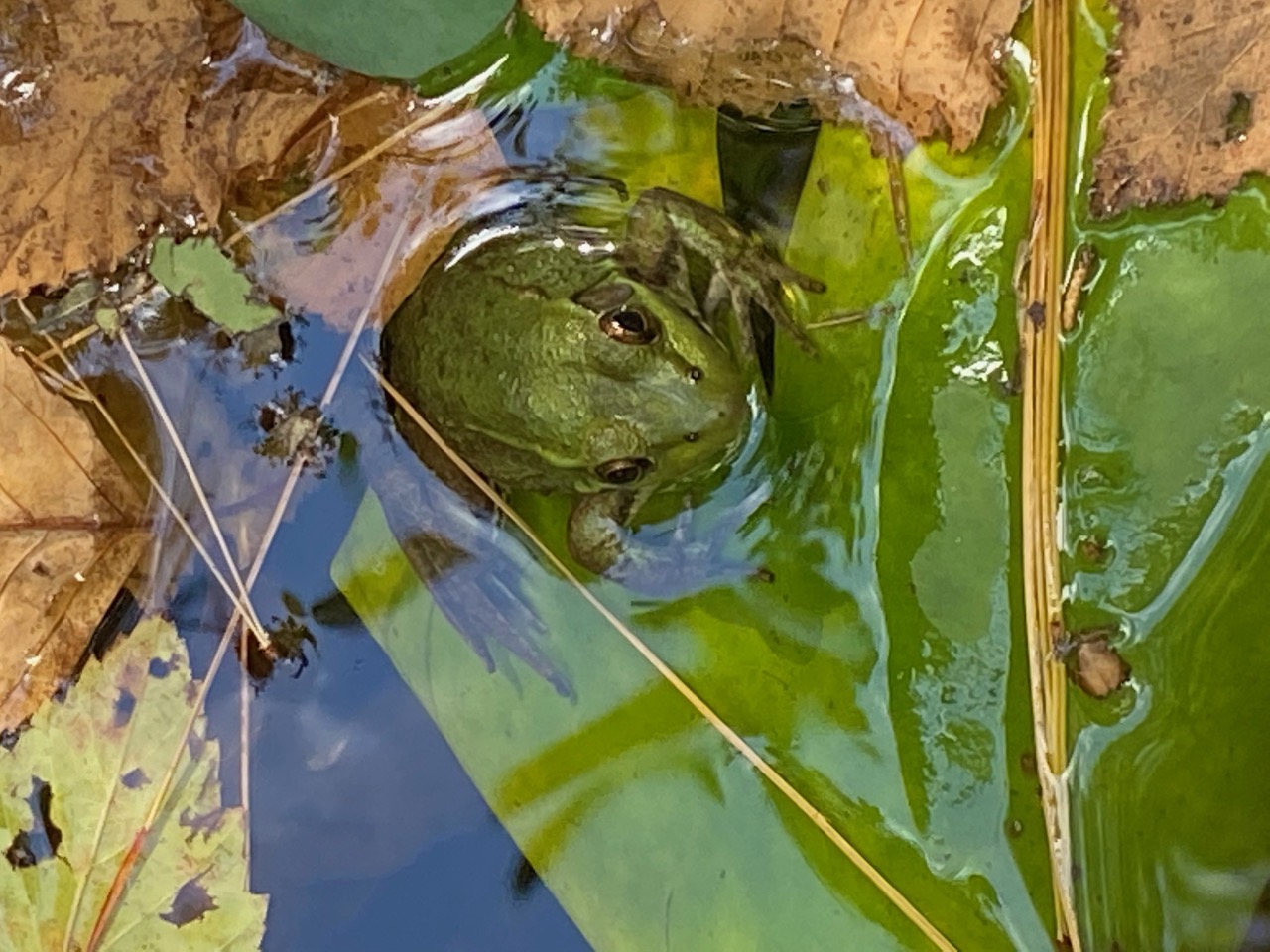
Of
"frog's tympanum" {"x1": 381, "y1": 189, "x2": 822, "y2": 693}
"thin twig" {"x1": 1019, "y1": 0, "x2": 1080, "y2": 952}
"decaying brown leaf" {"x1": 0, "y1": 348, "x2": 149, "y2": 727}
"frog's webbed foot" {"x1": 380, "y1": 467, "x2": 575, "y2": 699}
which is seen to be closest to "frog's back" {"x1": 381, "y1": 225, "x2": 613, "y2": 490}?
"frog's tympanum" {"x1": 381, "y1": 189, "x2": 822, "y2": 693}

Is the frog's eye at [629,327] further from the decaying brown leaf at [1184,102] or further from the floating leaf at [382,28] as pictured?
the decaying brown leaf at [1184,102]

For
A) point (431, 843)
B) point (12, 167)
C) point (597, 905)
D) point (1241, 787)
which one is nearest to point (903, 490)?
point (1241, 787)

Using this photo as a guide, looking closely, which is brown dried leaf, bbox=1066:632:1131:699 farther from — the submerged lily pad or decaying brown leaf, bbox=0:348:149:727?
decaying brown leaf, bbox=0:348:149:727

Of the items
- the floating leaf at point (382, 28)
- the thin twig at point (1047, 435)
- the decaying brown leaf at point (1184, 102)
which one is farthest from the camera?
the floating leaf at point (382, 28)

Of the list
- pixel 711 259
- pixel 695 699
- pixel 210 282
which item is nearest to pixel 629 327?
pixel 711 259

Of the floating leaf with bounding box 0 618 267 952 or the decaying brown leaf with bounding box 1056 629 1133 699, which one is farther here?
the floating leaf with bounding box 0 618 267 952

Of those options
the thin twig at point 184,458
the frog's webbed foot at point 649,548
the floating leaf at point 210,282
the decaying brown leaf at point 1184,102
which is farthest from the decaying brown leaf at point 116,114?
the decaying brown leaf at point 1184,102

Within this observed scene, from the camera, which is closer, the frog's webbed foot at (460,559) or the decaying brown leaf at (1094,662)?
the decaying brown leaf at (1094,662)

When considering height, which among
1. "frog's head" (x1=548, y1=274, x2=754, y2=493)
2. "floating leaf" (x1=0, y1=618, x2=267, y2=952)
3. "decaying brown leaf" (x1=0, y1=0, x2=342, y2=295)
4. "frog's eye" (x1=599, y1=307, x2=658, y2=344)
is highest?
"decaying brown leaf" (x1=0, y1=0, x2=342, y2=295)

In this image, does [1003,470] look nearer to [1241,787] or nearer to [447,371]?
[1241,787]
